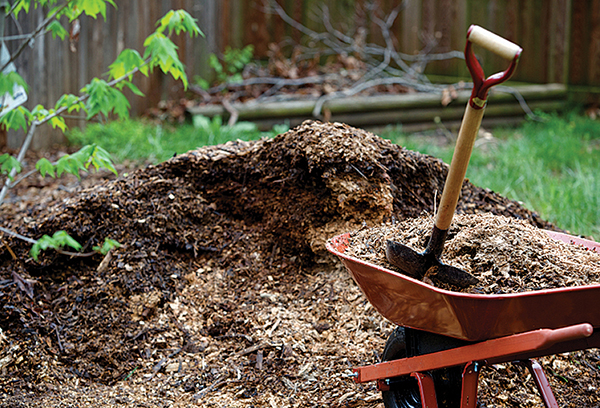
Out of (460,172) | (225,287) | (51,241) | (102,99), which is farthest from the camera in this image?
(225,287)

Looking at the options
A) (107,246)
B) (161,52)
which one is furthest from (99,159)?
(161,52)

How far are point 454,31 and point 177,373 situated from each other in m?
6.56

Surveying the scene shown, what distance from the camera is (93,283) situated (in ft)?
7.98

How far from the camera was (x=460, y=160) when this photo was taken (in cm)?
132

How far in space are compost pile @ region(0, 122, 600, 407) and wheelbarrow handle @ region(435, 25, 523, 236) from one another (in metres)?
0.99

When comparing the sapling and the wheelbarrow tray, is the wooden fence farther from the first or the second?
the wheelbarrow tray

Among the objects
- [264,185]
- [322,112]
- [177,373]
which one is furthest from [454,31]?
[177,373]

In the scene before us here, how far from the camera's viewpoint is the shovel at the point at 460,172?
48.4 inches

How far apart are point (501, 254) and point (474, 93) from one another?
56cm

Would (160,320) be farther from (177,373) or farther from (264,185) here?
(264,185)

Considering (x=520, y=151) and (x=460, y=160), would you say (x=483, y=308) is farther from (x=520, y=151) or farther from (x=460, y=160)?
(x=520, y=151)

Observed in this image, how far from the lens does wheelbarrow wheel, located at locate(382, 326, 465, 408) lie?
1.56 meters

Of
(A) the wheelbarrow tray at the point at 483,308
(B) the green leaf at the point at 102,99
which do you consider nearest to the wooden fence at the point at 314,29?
(B) the green leaf at the point at 102,99

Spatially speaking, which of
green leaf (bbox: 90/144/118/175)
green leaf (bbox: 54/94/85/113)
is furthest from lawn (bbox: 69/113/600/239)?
green leaf (bbox: 90/144/118/175)
